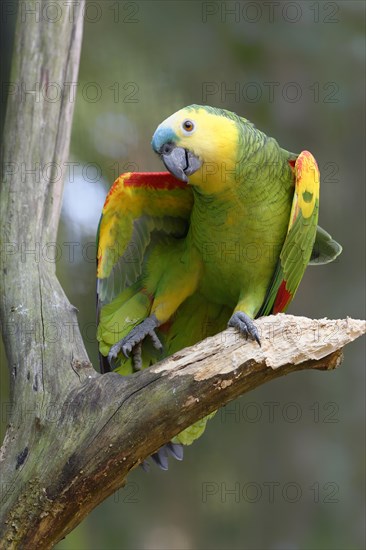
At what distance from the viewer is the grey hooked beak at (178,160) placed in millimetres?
2203

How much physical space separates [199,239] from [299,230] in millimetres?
383

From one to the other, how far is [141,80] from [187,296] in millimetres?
2033

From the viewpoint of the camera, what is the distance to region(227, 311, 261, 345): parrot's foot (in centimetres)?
196

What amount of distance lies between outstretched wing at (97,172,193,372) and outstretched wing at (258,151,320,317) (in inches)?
18.2

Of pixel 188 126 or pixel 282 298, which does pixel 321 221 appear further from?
pixel 188 126

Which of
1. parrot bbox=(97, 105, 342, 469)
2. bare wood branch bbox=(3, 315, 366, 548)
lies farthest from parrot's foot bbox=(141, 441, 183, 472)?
bare wood branch bbox=(3, 315, 366, 548)

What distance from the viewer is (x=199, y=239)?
2486 mm

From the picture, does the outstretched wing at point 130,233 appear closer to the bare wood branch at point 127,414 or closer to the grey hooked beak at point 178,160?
the grey hooked beak at point 178,160

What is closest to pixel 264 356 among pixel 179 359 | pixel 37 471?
pixel 179 359

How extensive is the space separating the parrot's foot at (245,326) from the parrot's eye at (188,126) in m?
0.63

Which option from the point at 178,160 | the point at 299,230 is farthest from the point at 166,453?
the point at 178,160

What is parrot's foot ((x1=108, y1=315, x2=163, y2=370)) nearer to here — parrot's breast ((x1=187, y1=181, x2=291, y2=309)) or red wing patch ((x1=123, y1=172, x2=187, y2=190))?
parrot's breast ((x1=187, y1=181, x2=291, y2=309))

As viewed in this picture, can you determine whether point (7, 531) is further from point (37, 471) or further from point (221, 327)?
point (221, 327)

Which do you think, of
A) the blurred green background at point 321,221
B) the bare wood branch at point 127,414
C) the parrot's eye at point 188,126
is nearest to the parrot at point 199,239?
the parrot's eye at point 188,126
